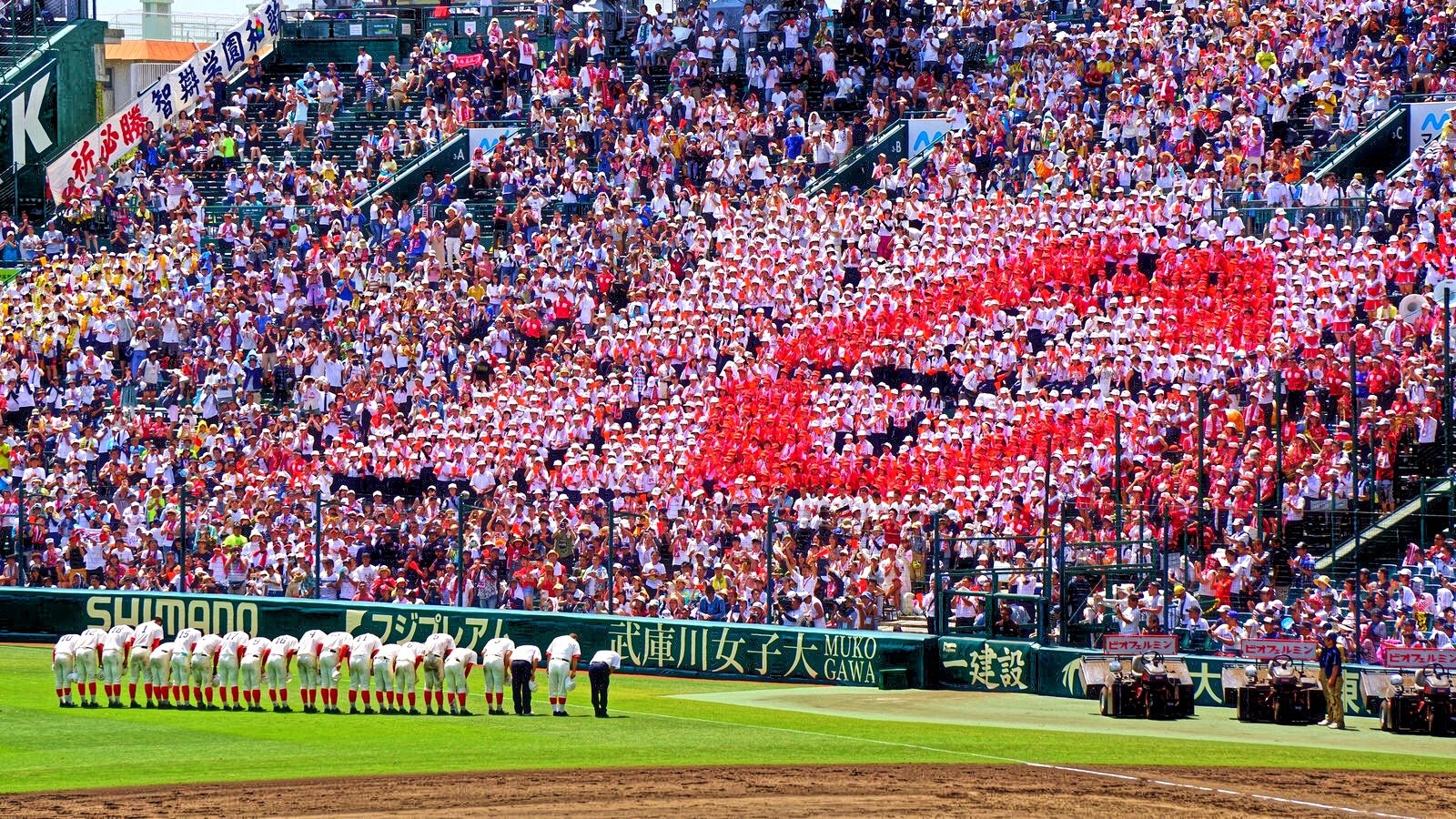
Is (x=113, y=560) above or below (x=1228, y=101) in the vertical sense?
below

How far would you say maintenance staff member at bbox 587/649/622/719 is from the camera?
91.9 ft

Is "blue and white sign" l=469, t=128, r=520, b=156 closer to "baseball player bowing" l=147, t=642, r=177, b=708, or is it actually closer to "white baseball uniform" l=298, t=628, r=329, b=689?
"baseball player bowing" l=147, t=642, r=177, b=708

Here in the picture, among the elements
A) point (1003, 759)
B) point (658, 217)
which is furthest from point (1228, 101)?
point (1003, 759)

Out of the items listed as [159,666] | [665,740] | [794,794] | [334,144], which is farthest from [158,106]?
[794,794]

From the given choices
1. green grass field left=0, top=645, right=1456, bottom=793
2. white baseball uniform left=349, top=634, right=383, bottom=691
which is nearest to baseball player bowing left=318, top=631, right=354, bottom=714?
white baseball uniform left=349, top=634, right=383, bottom=691

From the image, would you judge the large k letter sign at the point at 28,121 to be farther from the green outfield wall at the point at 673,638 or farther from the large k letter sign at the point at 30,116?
the green outfield wall at the point at 673,638

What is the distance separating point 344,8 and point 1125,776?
3620cm

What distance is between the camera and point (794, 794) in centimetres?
2172

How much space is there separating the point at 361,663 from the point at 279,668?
3.17 ft

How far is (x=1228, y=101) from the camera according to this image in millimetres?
40281

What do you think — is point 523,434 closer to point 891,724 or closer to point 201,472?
point 201,472

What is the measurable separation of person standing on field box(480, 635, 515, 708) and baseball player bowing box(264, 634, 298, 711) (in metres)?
2.30

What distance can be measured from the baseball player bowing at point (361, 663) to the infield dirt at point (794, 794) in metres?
5.55

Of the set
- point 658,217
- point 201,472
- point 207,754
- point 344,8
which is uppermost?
point 344,8
